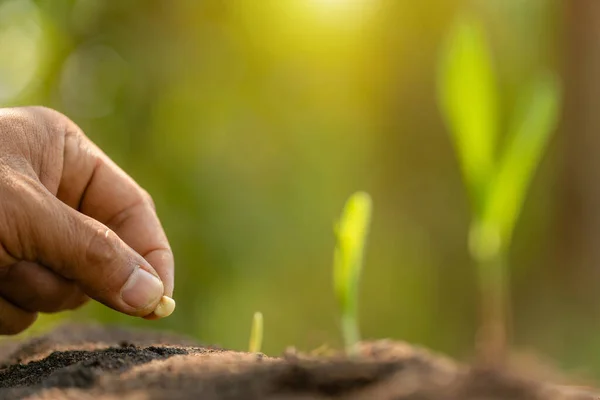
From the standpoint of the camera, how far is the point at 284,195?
4.71 m

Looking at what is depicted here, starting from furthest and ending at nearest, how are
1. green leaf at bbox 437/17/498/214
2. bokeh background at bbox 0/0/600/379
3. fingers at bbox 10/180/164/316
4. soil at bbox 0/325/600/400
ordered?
bokeh background at bbox 0/0/600/379 → fingers at bbox 10/180/164/316 → green leaf at bbox 437/17/498/214 → soil at bbox 0/325/600/400

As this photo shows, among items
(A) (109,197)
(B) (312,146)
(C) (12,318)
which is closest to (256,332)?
(A) (109,197)

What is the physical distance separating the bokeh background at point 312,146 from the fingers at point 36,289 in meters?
2.70

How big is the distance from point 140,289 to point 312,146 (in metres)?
3.94

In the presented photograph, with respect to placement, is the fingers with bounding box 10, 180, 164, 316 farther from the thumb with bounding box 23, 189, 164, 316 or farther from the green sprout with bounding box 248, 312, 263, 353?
the green sprout with bounding box 248, 312, 263, 353

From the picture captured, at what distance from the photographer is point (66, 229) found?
974 mm

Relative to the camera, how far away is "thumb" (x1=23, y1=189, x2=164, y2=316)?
0.97m

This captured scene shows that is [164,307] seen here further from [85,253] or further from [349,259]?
[349,259]

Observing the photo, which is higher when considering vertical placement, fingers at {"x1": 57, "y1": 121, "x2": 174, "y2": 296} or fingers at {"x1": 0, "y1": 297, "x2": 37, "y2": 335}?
fingers at {"x1": 57, "y1": 121, "x2": 174, "y2": 296}

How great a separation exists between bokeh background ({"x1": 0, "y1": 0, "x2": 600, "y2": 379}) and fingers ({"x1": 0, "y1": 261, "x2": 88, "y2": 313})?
2696 mm

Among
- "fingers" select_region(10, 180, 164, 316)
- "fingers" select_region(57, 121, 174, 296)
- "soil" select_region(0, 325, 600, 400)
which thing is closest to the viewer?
"soil" select_region(0, 325, 600, 400)

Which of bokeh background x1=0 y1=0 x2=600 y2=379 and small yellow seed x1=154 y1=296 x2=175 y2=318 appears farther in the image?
bokeh background x1=0 y1=0 x2=600 y2=379

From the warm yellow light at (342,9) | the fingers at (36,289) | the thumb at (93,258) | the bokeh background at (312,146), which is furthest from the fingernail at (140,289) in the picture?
the warm yellow light at (342,9)

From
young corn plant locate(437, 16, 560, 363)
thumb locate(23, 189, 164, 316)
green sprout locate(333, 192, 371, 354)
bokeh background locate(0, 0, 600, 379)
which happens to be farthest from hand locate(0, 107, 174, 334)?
bokeh background locate(0, 0, 600, 379)
